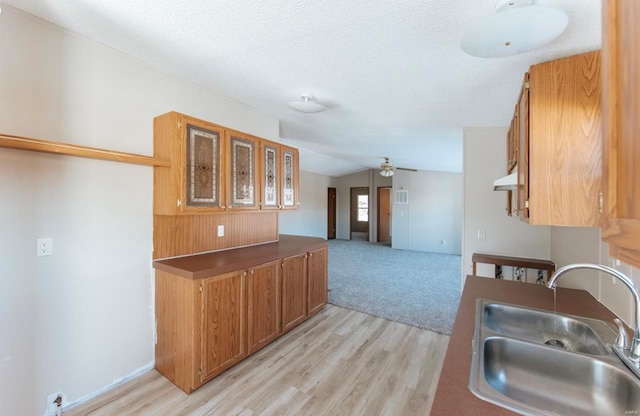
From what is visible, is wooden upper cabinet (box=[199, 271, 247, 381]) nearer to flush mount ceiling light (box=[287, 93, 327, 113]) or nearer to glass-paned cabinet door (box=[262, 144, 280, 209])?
glass-paned cabinet door (box=[262, 144, 280, 209])

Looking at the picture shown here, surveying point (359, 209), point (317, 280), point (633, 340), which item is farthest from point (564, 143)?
point (359, 209)

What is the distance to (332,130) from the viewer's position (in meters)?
3.88

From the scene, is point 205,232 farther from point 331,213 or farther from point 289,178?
point 331,213

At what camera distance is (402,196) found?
8.27m

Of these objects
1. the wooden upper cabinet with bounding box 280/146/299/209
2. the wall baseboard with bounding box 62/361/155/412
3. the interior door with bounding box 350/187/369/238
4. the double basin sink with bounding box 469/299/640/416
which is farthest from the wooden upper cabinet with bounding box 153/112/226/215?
the interior door with bounding box 350/187/369/238

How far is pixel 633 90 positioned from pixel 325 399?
224 centimetres

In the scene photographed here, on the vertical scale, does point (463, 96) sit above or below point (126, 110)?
above

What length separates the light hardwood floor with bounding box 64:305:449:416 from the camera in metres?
1.86

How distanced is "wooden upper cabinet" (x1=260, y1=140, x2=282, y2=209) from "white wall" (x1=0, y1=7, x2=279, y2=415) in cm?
99

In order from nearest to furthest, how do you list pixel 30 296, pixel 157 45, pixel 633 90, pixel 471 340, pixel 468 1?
pixel 633 90 → pixel 471 340 → pixel 468 1 → pixel 30 296 → pixel 157 45

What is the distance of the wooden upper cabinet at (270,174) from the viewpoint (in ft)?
9.53

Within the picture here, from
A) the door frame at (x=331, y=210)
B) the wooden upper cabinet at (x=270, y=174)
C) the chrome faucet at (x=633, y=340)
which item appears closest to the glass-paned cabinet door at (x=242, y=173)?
the wooden upper cabinet at (x=270, y=174)

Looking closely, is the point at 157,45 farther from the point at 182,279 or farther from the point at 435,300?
the point at 435,300

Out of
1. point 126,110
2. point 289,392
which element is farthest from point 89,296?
point 289,392
